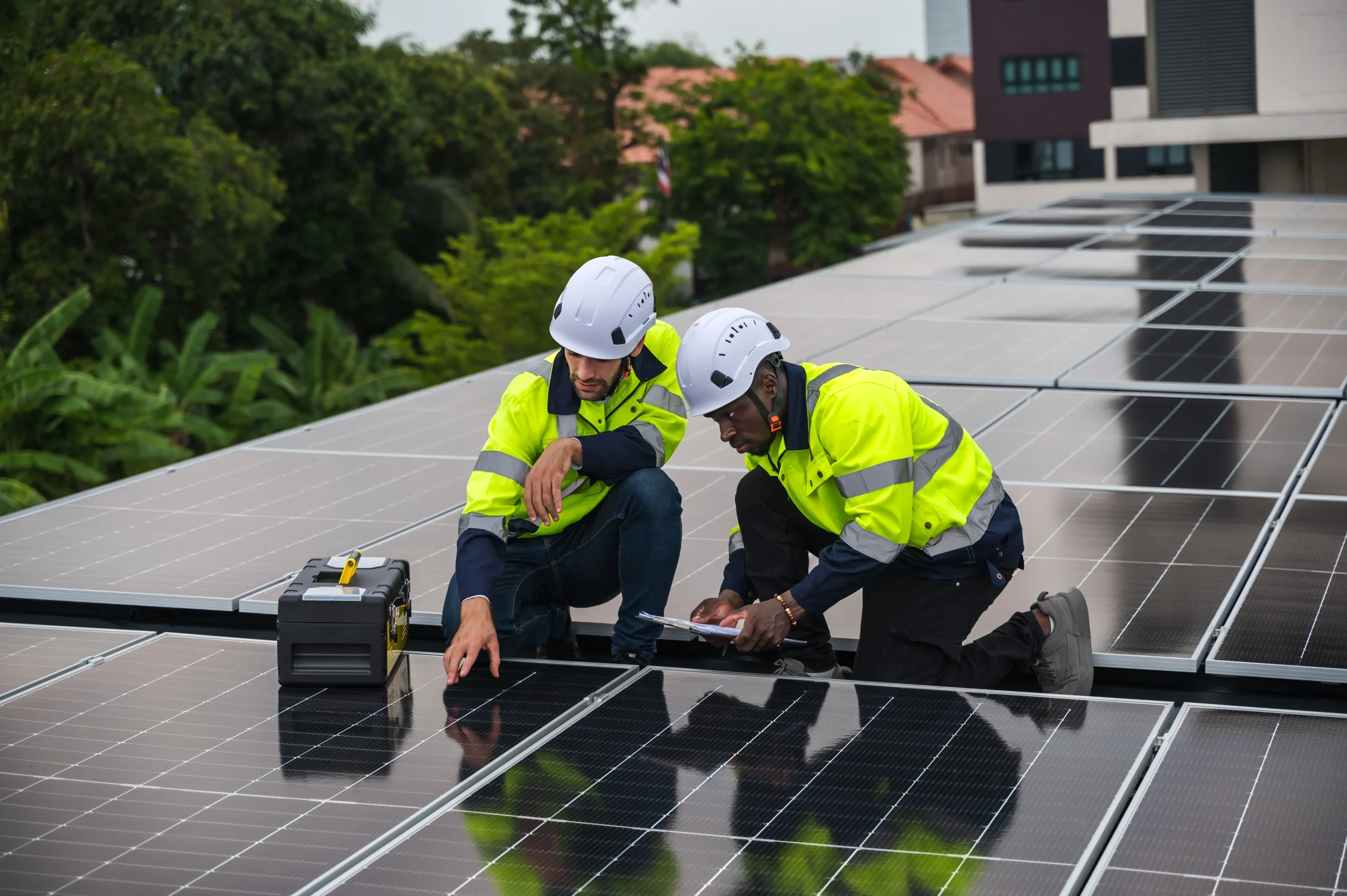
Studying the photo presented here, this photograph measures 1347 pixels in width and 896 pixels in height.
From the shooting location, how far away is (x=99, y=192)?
28328 mm

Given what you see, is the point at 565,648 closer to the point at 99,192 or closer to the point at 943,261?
the point at 943,261

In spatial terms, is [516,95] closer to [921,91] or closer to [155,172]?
[155,172]

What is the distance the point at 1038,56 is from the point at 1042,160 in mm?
3641

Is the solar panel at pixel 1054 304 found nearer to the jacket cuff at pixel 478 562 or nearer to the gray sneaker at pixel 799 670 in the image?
the gray sneaker at pixel 799 670

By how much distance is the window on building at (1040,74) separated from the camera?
5512 centimetres

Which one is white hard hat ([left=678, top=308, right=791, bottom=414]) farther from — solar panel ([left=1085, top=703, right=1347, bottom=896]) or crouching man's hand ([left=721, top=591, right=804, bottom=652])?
solar panel ([left=1085, top=703, right=1347, bottom=896])

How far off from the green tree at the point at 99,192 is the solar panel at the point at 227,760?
2222cm

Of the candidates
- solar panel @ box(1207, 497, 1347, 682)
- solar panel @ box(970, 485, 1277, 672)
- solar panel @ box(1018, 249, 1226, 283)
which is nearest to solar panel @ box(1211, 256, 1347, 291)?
solar panel @ box(1018, 249, 1226, 283)

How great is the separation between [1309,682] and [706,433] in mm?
5036

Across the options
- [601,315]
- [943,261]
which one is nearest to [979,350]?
[943,261]

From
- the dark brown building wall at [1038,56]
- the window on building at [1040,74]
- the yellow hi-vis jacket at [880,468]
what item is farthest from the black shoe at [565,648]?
the window on building at [1040,74]

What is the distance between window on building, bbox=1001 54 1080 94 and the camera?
55125 millimetres

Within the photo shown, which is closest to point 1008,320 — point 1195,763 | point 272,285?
point 1195,763

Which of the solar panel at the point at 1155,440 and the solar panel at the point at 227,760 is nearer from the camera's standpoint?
the solar panel at the point at 227,760
